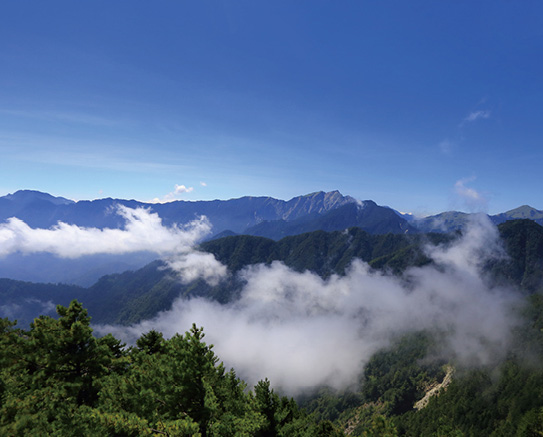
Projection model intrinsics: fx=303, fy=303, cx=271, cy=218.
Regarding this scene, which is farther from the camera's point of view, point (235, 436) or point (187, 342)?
point (187, 342)

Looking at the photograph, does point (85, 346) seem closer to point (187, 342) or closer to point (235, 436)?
point (187, 342)

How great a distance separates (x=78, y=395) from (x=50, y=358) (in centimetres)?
351

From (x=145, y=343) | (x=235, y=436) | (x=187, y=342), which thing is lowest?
(x=145, y=343)

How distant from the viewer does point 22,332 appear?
25000 millimetres

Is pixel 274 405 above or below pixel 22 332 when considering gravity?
below

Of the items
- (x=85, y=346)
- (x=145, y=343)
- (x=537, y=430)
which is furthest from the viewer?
(x=537, y=430)

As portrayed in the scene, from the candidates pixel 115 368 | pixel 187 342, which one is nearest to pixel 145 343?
pixel 115 368

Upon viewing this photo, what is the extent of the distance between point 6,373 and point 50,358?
11.6 ft

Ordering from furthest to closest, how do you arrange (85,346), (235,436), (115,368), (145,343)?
(145,343)
(115,368)
(85,346)
(235,436)

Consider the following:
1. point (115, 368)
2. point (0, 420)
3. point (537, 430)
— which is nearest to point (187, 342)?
→ point (0, 420)

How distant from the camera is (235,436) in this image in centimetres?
1634

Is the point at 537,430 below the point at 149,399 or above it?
below

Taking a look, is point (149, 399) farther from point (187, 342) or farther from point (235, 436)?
point (235, 436)

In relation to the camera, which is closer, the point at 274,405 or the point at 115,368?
the point at 274,405
